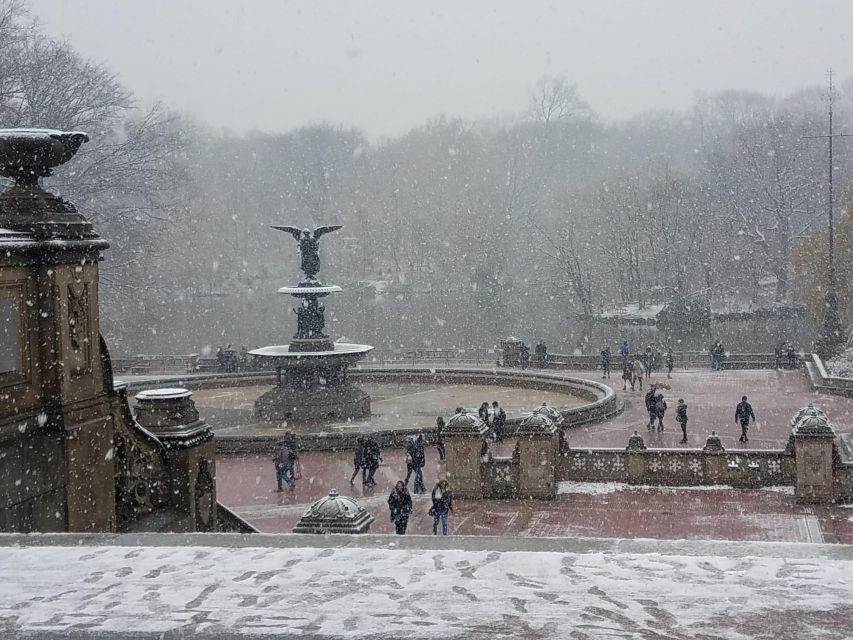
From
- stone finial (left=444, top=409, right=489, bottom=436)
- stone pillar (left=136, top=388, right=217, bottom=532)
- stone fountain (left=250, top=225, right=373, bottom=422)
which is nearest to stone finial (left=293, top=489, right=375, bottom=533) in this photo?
stone pillar (left=136, top=388, right=217, bottom=532)

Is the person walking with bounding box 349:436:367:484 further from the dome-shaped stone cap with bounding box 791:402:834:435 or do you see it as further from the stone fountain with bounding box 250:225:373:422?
the dome-shaped stone cap with bounding box 791:402:834:435

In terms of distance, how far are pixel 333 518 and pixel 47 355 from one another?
414 cm

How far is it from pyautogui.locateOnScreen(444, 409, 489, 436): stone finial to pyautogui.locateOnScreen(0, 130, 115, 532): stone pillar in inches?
379

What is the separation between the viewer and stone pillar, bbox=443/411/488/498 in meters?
16.9

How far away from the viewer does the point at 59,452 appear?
759 centimetres

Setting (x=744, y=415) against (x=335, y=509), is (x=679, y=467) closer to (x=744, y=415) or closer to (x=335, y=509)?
(x=744, y=415)

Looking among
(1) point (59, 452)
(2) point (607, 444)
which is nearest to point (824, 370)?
(2) point (607, 444)

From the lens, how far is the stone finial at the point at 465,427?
17.1 metres

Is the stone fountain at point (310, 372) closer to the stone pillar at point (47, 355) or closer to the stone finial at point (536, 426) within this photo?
the stone finial at point (536, 426)

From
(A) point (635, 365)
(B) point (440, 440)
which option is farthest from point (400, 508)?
(A) point (635, 365)

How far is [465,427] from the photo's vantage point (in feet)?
56.1

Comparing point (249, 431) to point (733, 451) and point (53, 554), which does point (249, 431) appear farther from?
point (53, 554)

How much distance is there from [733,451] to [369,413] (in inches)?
432

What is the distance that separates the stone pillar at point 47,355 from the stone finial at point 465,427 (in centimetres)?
962
